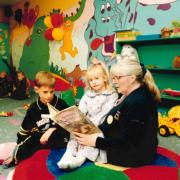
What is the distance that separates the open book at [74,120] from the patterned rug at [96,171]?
22 centimetres

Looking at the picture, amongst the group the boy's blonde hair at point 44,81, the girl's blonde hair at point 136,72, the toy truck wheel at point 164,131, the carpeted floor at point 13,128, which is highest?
the girl's blonde hair at point 136,72

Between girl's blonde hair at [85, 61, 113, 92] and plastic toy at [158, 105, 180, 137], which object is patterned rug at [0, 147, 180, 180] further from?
plastic toy at [158, 105, 180, 137]

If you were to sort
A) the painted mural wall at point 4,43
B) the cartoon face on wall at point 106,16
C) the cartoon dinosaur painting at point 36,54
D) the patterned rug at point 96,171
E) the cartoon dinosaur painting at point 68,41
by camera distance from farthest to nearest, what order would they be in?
the painted mural wall at point 4,43
the cartoon dinosaur painting at point 36,54
the cartoon dinosaur painting at point 68,41
the cartoon face on wall at point 106,16
the patterned rug at point 96,171

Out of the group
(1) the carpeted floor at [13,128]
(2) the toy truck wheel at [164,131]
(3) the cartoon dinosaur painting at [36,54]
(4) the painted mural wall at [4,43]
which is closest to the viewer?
(1) the carpeted floor at [13,128]

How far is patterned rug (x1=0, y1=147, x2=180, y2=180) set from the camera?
1.47 meters

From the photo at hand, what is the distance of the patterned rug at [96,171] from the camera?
4.81 feet

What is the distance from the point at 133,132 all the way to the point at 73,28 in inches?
147

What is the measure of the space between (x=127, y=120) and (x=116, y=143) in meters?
0.14

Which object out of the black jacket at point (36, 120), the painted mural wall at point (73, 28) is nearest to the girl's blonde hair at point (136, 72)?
the black jacket at point (36, 120)

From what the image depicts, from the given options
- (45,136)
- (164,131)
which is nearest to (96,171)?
(45,136)

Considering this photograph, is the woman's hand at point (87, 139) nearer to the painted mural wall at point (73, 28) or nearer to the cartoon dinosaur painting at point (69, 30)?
the painted mural wall at point (73, 28)

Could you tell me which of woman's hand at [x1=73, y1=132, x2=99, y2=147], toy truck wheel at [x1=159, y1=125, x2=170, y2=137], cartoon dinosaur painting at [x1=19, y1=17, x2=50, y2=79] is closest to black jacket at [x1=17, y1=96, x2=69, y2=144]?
woman's hand at [x1=73, y1=132, x2=99, y2=147]

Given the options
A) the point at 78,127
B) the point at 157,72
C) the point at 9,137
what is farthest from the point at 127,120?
the point at 157,72

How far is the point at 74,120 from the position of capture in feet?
5.03
